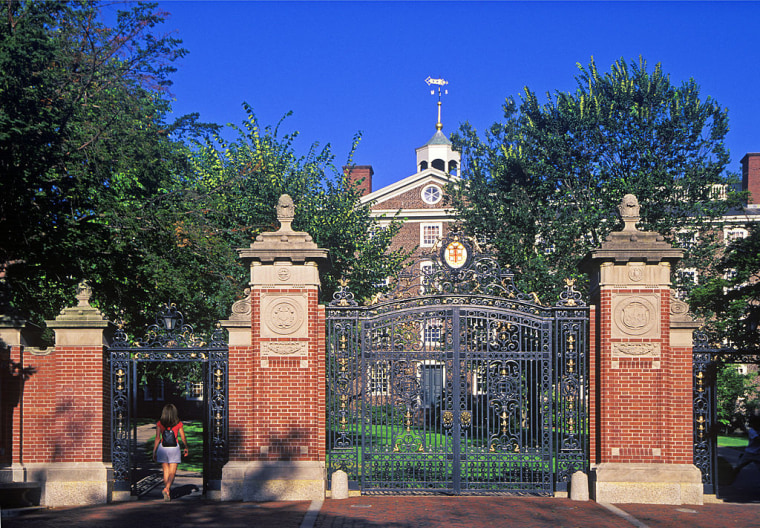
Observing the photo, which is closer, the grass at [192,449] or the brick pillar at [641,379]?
the brick pillar at [641,379]

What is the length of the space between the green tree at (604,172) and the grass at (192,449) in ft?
33.9

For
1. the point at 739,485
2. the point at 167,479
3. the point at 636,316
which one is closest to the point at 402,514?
the point at 167,479

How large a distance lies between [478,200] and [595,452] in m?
15.2

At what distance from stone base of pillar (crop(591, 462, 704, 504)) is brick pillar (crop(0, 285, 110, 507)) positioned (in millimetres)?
7166

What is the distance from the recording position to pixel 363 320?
12.3 m

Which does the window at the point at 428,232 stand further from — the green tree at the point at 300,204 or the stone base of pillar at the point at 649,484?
the stone base of pillar at the point at 649,484

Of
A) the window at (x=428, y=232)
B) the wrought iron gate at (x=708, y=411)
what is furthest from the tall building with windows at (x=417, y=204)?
the wrought iron gate at (x=708, y=411)

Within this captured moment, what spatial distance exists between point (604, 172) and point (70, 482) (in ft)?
59.9

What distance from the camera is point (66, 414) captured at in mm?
11852

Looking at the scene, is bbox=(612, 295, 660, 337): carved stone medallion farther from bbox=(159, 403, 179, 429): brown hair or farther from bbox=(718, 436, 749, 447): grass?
bbox=(718, 436, 749, 447): grass

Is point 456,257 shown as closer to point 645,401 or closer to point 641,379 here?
point 641,379

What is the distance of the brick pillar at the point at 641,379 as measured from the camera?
38.1 ft

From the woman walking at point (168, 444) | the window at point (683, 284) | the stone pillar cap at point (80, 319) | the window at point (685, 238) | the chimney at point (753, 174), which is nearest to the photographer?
the stone pillar cap at point (80, 319)

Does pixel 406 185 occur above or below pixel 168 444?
above
